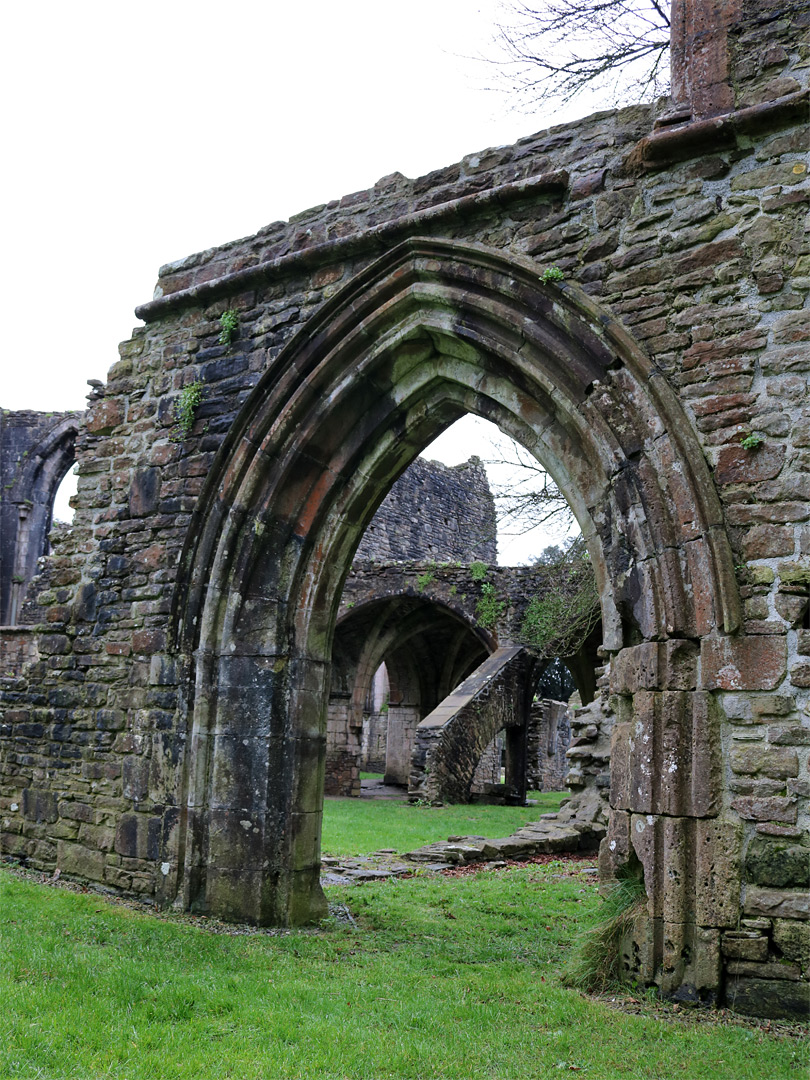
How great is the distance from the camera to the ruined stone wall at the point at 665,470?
3920mm

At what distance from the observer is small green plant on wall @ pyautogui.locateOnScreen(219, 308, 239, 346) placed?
21.1 ft

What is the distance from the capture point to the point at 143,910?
5.78 metres

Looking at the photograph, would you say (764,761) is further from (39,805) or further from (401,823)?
(401,823)

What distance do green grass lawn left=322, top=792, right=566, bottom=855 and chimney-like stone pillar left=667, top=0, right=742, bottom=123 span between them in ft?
23.3

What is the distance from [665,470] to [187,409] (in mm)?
3549

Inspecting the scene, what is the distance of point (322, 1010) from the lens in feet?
12.8

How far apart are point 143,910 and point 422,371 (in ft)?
12.4

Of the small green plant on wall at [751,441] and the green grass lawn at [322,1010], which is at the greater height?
the small green plant on wall at [751,441]

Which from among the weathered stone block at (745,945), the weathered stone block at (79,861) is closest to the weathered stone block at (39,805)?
the weathered stone block at (79,861)

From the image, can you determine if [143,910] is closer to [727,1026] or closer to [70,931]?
[70,931]

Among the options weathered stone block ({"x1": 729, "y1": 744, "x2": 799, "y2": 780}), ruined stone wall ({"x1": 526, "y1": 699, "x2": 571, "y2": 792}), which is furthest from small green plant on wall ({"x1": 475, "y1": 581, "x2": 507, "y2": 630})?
weathered stone block ({"x1": 729, "y1": 744, "x2": 799, "y2": 780})

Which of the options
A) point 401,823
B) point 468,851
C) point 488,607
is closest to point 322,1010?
point 468,851

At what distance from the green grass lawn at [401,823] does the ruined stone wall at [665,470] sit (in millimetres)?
3478

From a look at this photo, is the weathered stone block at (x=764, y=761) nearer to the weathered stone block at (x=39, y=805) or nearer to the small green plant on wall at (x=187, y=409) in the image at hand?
the small green plant on wall at (x=187, y=409)
